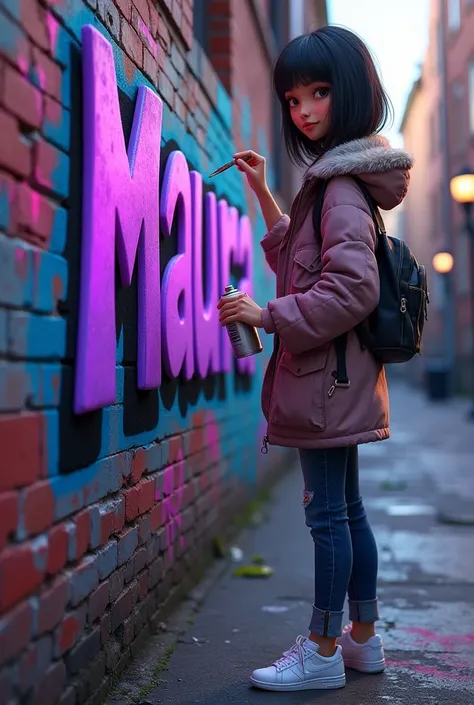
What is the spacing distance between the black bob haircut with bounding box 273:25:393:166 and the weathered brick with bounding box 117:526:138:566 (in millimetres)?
1380

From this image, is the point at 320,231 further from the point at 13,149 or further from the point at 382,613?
the point at 382,613

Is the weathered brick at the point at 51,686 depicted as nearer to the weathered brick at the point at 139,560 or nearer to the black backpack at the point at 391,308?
the weathered brick at the point at 139,560

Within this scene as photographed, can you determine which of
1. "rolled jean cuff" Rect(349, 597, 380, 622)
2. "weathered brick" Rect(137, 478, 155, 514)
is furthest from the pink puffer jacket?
"rolled jean cuff" Rect(349, 597, 380, 622)

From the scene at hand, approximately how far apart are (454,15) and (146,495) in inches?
1013

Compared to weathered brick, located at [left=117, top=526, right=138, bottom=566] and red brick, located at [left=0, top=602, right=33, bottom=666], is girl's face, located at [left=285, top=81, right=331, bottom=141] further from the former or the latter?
red brick, located at [left=0, top=602, right=33, bottom=666]

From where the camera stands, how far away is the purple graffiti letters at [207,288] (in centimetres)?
390

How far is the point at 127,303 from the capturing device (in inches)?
107

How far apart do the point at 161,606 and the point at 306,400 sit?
3.78 feet

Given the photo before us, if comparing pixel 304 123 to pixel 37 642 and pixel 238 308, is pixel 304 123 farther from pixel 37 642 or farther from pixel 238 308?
pixel 37 642

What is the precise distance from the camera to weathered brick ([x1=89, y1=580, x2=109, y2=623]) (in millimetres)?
2346

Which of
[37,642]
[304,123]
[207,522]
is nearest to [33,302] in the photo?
[37,642]

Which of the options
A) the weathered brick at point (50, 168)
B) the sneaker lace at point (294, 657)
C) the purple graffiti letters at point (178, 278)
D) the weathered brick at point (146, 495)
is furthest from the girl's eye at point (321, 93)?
the sneaker lace at point (294, 657)

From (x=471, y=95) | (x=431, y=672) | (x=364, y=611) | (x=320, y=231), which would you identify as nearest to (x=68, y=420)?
(x=320, y=231)

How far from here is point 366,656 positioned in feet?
9.50
